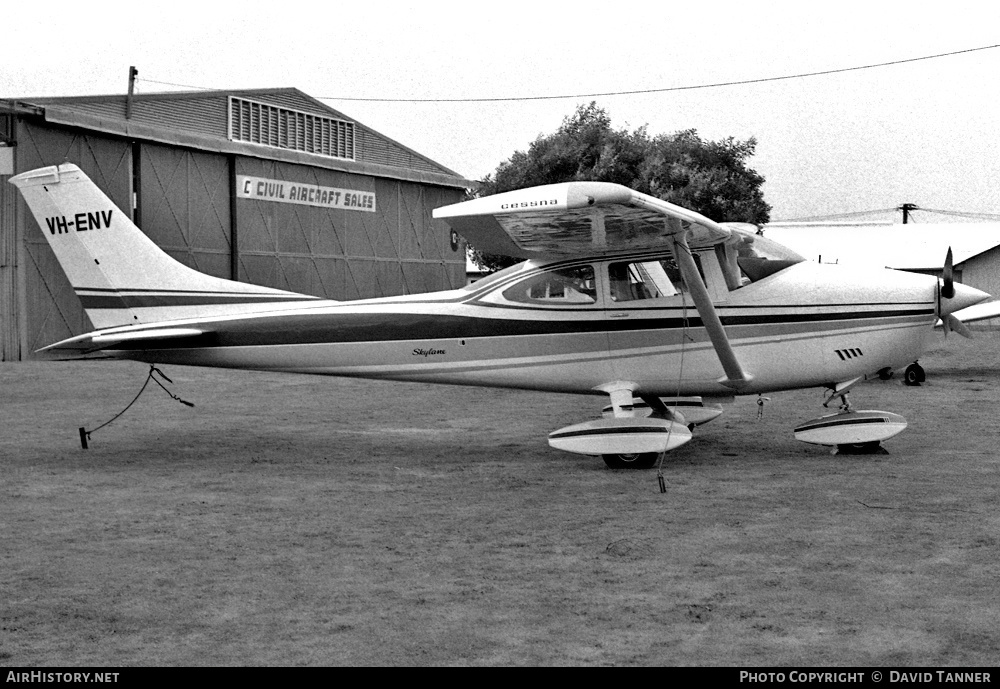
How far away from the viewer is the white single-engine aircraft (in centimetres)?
999

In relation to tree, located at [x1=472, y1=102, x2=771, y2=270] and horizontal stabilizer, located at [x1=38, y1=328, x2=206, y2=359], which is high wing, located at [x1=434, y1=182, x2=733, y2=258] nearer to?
horizontal stabilizer, located at [x1=38, y1=328, x2=206, y2=359]

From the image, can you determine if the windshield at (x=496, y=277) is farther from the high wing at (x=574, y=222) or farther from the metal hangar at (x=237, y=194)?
the metal hangar at (x=237, y=194)

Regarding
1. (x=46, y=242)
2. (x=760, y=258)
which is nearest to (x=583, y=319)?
(x=760, y=258)

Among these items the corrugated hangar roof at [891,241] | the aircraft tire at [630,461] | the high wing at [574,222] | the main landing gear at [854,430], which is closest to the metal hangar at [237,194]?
the high wing at [574,222]

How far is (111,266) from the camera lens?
11.0 m

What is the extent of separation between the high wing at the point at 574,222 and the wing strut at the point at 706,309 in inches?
6.5

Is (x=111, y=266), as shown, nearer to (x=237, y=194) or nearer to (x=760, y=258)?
(x=760, y=258)

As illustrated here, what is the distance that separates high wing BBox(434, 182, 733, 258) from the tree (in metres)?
46.1

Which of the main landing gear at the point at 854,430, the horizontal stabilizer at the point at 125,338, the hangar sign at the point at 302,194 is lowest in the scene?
the main landing gear at the point at 854,430

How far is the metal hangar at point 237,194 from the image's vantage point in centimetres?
2242

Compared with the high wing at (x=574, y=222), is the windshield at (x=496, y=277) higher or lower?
lower

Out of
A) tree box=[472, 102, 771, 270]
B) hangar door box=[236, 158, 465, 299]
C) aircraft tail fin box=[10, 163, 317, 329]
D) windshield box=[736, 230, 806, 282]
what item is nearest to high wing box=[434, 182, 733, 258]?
windshield box=[736, 230, 806, 282]

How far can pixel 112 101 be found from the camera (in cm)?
3083
